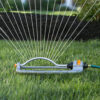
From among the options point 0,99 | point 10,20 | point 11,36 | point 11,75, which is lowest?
point 0,99

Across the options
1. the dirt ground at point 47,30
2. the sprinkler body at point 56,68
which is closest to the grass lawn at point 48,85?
the sprinkler body at point 56,68

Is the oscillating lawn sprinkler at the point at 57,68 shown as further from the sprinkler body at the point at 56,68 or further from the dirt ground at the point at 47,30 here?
the dirt ground at the point at 47,30

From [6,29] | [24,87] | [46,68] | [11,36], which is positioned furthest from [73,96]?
[6,29]

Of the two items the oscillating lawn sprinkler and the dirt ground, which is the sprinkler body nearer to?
the oscillating lawn sprinkler

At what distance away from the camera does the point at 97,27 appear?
17.3ft

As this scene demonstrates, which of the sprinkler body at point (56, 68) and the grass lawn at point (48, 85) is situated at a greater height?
the sprinkler body at point (56, 68)

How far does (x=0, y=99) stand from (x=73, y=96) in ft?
1.77

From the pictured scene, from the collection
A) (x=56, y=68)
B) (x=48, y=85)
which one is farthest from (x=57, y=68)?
(x=48, y=85)

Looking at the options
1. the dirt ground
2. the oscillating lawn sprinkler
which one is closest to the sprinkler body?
the oscillating lawn sprinkler

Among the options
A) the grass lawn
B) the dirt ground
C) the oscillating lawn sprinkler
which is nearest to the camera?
the grass lawn

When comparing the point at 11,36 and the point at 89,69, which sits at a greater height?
the point at 11,36

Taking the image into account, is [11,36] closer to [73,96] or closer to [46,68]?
[46,68]

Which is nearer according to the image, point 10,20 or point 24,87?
point 24,87

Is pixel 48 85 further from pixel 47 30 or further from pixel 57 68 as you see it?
pixel 47 30
